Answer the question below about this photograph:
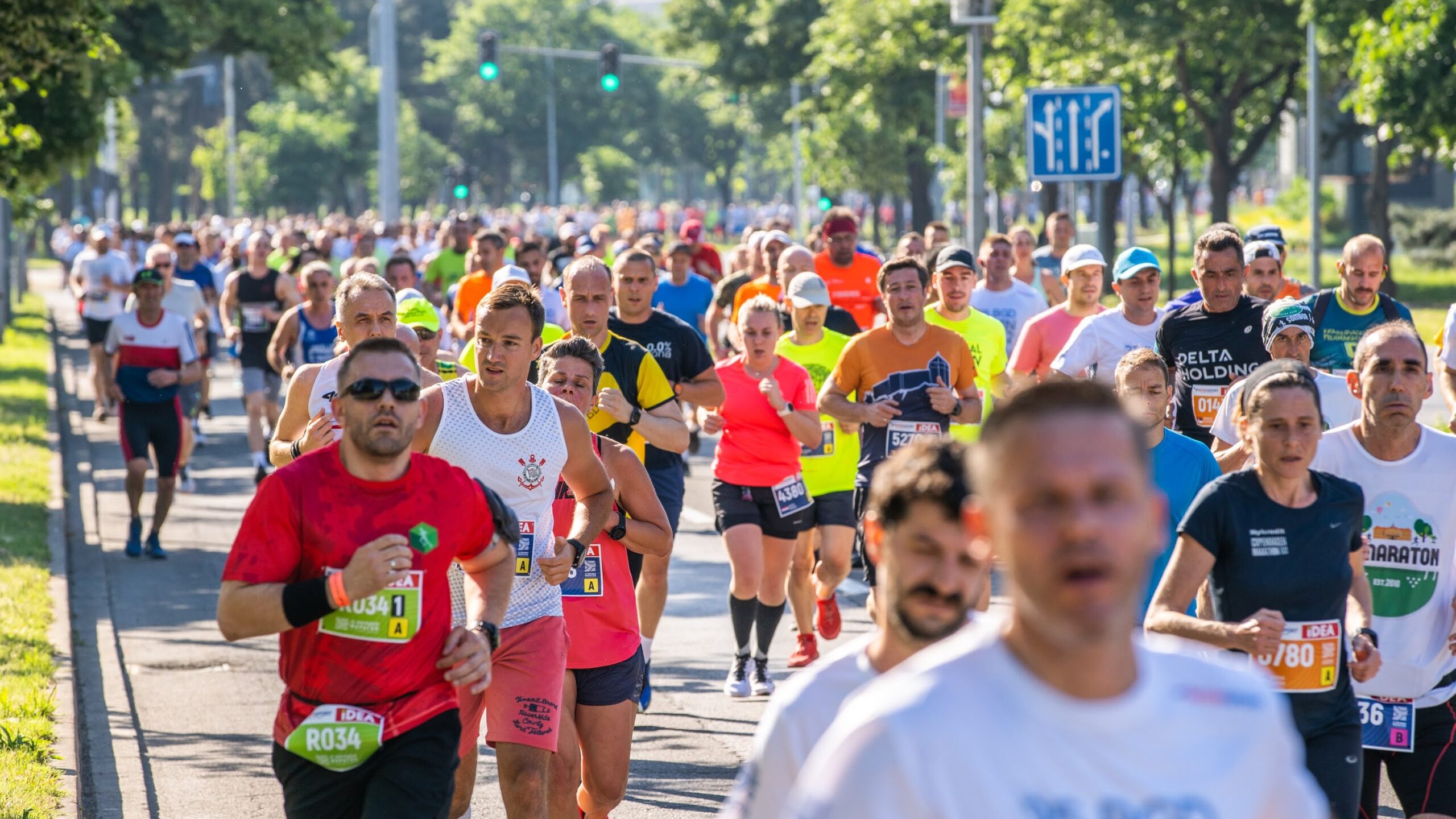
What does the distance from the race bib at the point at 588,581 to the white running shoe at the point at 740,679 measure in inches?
115

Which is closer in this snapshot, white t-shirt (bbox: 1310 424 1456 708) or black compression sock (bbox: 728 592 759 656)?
white t-shirt (bbox: 1310 424 1456 708)

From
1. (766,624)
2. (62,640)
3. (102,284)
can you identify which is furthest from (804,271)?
(102,284)

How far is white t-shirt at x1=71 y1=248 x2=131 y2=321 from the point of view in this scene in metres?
22.8

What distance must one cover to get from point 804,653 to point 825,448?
1.03 m

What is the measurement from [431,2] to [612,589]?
110324 mm

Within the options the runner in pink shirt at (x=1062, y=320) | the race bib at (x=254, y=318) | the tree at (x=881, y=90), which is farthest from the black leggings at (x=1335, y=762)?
the tree at (x=881, y=90)

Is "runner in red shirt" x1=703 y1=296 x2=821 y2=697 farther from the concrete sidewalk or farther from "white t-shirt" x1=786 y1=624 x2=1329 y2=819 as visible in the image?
"white t-shirt" x1=786 y1=624 x2=1329 y2=819

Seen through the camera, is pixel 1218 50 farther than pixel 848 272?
Yes

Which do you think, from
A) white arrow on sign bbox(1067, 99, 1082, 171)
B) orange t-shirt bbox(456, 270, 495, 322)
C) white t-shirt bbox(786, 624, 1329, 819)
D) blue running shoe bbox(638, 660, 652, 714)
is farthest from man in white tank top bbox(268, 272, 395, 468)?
white arrow on sign bbox(1067, 99, 1082, 171)

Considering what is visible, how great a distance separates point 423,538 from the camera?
4.45 metres

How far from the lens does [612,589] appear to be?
6344mm

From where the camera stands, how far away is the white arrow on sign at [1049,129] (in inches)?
585

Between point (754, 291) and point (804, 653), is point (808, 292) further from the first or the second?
point (754, 291)

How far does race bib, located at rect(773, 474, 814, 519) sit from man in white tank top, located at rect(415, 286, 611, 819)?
339 cm
